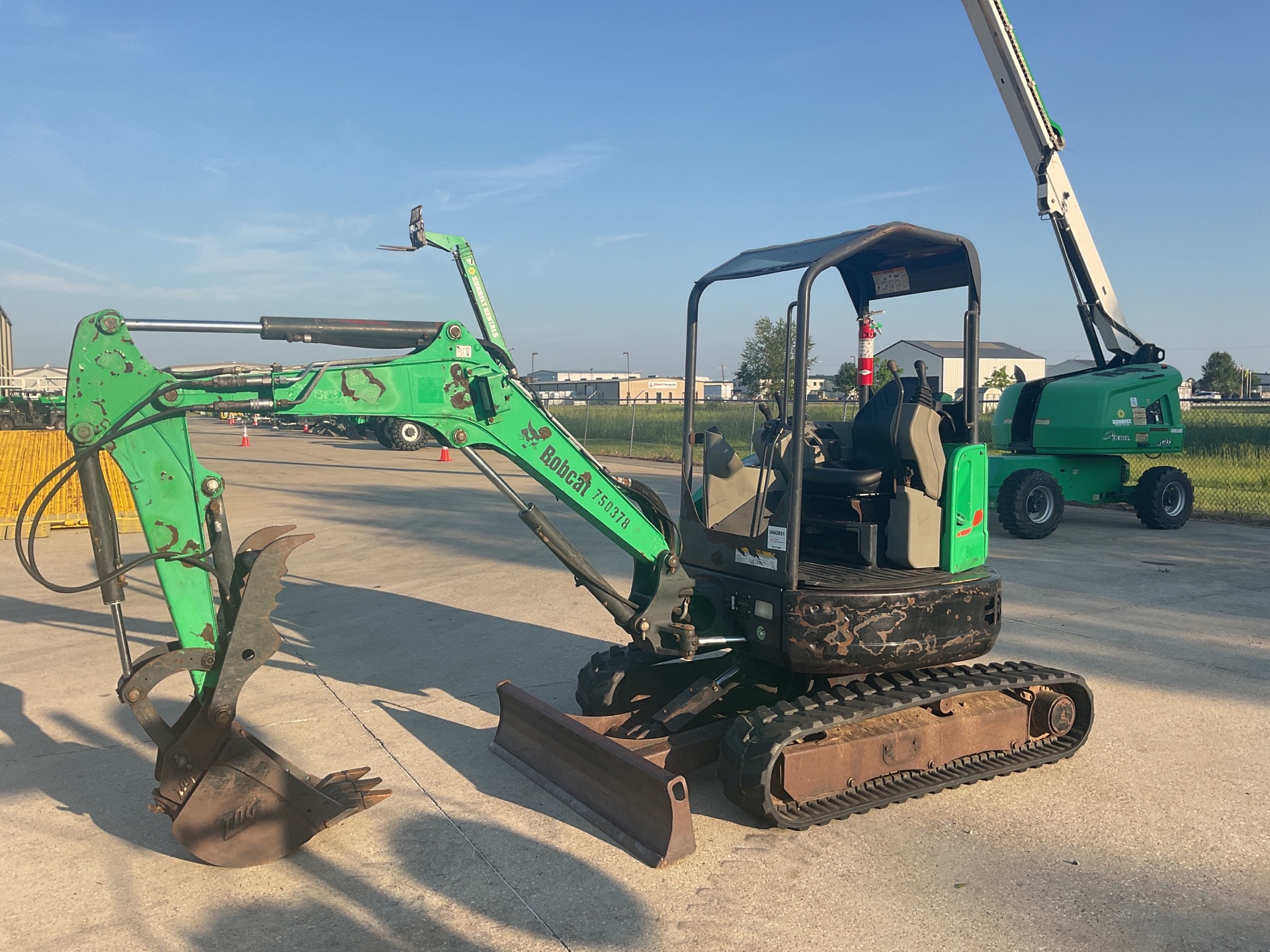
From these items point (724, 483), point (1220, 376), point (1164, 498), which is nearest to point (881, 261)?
point (724, 483)

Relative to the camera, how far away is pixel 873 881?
3965 mm

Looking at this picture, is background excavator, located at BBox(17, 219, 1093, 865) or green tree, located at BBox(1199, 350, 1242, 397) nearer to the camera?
background excavator, located at BBox(17, 219, 1093, 865)

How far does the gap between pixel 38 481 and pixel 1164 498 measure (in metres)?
16.1

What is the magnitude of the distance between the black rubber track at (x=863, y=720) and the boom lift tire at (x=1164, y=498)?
30.2 ft

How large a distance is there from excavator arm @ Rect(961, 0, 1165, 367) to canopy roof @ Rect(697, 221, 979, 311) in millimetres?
9164

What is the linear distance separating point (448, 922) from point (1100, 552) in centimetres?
1012

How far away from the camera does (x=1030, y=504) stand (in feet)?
41.2

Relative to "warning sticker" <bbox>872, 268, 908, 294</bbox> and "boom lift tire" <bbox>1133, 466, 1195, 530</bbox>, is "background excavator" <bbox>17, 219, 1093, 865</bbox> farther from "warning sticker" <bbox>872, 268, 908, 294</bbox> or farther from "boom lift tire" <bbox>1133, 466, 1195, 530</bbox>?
"boom lift tire" <bbox>1133, 466, 1195, 530</bbox>

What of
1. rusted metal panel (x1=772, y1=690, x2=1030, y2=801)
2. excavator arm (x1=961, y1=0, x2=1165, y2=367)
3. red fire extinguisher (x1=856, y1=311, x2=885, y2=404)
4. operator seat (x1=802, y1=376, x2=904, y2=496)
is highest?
excavator arm (x1=961, y1=0, x2=1165, y2=367)

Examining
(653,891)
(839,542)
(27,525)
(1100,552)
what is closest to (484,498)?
(27,525)

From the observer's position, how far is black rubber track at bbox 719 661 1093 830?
4.32m

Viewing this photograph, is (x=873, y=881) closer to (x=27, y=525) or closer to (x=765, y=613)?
(x=765, y=613)

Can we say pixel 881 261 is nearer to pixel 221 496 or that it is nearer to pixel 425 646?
pixel 221 496

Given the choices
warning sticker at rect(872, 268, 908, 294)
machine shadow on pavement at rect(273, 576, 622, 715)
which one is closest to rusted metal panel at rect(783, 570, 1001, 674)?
warning sticker at rect(872, 268, 908, 294)
